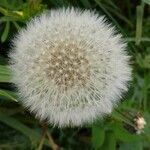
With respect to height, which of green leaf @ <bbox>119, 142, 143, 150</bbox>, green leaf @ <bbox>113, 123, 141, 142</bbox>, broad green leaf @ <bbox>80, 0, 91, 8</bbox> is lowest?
green leaf @ <bbox>119, 142, 143, 150</bbox>

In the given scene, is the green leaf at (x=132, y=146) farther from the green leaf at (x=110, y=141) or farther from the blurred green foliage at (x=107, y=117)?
the green leaf at (x=110, y=141)

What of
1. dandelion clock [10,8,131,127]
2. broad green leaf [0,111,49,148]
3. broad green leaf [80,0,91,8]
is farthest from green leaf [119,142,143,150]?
broad green leaf [80,0,91,8]

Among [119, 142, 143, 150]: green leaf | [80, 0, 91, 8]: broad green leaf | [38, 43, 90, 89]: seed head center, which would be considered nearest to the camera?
[38, 43, 90, 89]: seed head center

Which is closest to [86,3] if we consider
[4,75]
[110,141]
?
[4,75]

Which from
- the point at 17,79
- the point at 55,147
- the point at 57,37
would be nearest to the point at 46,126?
the point at 55,147

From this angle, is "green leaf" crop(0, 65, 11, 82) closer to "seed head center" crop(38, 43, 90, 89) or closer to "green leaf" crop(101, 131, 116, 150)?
"seed head center" crop(38, 43, 90, 89)

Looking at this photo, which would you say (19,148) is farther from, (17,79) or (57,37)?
(57,37)
